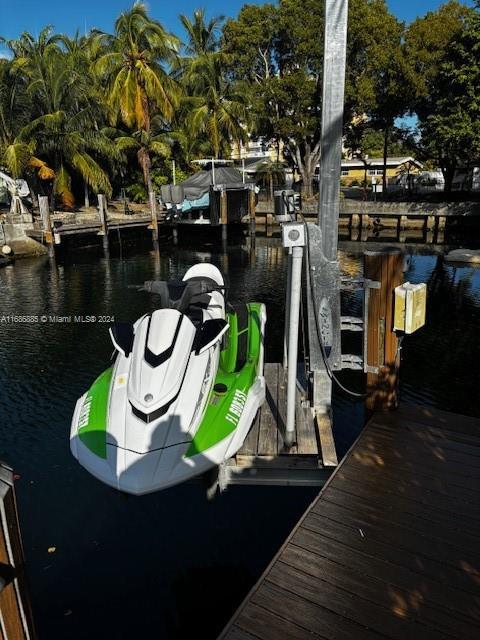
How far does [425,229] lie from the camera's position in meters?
30.6

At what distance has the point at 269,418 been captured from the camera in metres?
5.88

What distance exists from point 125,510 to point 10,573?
439 centimetres

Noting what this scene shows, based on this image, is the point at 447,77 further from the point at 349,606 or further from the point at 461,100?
the point at 349,606

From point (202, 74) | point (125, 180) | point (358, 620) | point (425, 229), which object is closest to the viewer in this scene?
point (358, 620)

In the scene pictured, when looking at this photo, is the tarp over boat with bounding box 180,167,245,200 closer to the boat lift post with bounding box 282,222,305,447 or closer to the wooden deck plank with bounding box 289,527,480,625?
the boat lift post with bounding box 282,222,305,447

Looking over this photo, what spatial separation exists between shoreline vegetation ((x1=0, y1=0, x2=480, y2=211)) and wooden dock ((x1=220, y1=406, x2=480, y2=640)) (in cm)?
2531

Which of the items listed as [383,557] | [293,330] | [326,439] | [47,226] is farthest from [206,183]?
[383,557]

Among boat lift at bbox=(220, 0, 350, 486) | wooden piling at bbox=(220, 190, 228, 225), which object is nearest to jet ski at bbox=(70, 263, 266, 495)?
boat lift at bbox=(220, 0, 350, 486)

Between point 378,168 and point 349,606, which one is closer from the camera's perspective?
point 349,606

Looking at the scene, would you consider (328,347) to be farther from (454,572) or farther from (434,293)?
(434,293)

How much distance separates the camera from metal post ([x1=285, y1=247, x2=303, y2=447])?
16.0ft

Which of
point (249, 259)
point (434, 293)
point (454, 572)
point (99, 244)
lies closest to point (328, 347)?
point (454, 572)

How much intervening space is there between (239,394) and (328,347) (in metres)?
1.34

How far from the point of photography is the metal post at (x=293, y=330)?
4879 millimetres
